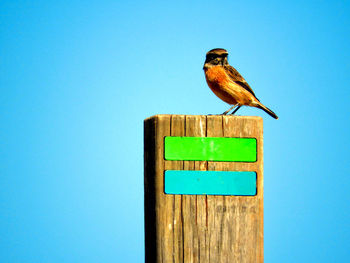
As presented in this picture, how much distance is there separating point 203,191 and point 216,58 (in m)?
2.72

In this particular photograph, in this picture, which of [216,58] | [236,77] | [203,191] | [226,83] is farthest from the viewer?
[216,58]

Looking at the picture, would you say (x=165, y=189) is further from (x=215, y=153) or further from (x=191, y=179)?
(x=215, y=153)

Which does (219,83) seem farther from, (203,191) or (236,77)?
(203,191)

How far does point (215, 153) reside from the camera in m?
2.78

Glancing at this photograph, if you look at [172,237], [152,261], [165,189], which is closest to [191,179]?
[165,189]

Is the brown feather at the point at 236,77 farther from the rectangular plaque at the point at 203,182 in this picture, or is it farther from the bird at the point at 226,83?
the rectangular plaque at the point at 203,182

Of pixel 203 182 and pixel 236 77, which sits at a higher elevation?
pixel 236 77

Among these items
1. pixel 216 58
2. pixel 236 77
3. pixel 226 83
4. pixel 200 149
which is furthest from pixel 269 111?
pixel 200 149

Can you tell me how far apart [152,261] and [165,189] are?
1.74 feet

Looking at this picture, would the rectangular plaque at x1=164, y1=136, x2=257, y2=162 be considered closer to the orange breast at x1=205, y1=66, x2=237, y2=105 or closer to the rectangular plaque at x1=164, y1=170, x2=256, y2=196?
the rectangular plaque at x1=164, y1=170, x2=256, y2=196

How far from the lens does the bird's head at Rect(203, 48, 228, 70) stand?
5.11 meters

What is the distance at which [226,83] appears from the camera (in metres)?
4.86

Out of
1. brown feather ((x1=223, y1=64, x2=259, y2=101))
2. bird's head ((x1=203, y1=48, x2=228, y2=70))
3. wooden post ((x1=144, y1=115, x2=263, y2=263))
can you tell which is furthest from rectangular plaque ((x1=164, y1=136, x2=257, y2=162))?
bird's head ((x1=203, y1=48, x2=228, y2=70))

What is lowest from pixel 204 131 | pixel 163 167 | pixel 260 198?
pixel 260 198
